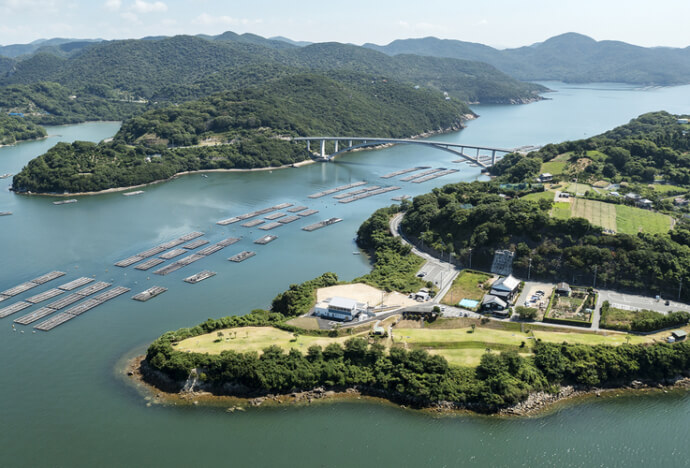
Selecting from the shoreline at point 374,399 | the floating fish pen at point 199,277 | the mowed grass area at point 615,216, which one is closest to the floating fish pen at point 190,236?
the floating fish pen at point 199,277

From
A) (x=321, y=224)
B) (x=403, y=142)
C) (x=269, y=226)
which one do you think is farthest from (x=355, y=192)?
(x=403, y=142)

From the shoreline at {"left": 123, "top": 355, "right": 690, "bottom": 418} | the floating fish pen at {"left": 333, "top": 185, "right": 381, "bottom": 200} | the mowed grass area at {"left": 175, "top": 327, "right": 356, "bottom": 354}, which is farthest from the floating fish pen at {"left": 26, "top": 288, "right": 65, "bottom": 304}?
the floating fish pen at {"left": 333, "top": 185, "right": 381, "bottom": 200}

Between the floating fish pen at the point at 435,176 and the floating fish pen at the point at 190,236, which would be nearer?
the floating fish pen at the point at 190,236

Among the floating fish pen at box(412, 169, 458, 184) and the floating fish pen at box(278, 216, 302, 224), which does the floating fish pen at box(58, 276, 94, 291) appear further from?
the floating fish pen at box(412, 169, 458, 184)

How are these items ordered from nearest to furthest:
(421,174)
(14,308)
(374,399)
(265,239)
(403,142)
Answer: (374,399) → (14,308) → (265,239) → (421,174) → (403,142)

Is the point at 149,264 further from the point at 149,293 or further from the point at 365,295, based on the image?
the point at 365,295

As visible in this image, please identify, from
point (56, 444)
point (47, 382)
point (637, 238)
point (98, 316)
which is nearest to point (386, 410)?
point (56, 444)

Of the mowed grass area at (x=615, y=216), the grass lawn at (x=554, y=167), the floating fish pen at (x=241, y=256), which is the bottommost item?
the floating fish pen at (x=241, y=256)

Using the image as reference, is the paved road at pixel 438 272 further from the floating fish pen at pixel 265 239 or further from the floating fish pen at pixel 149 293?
the floating fish pen at pixel 149 293
